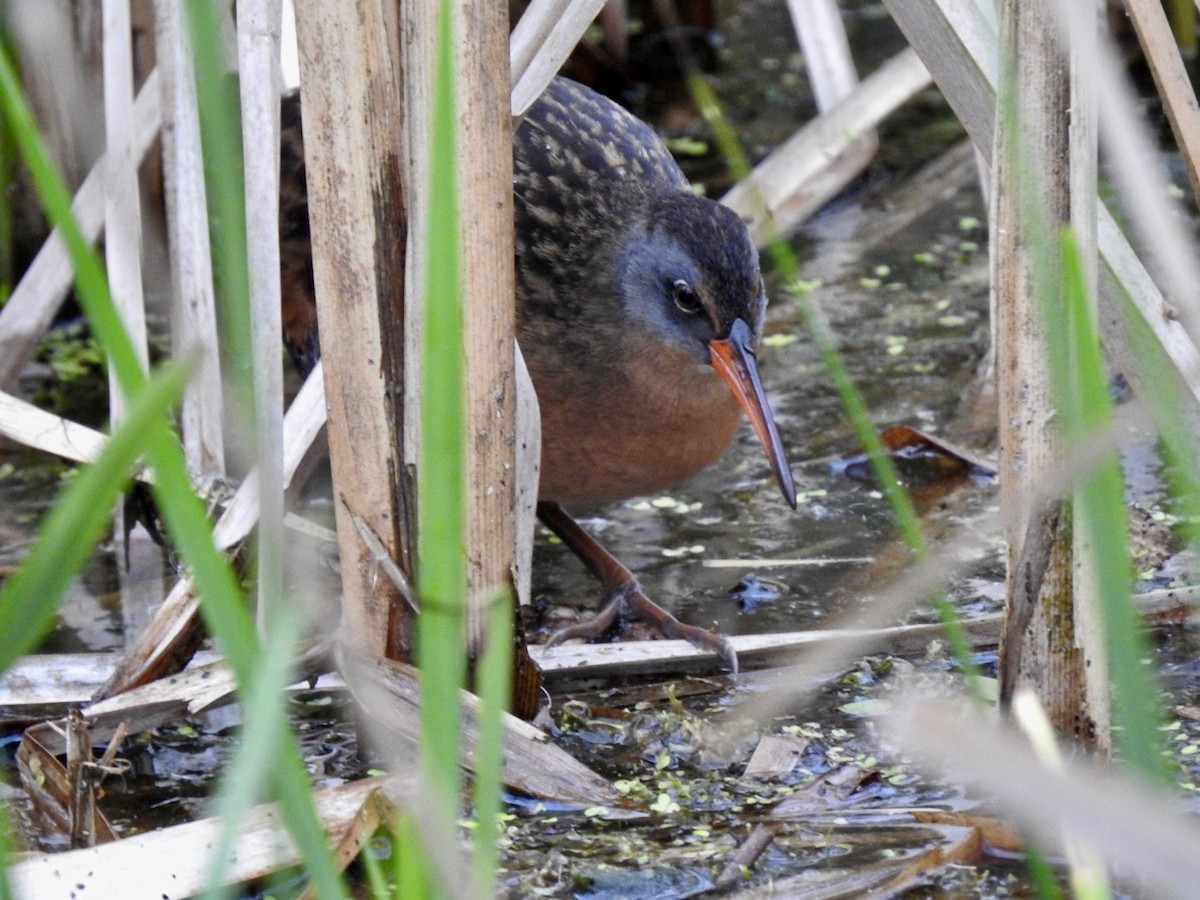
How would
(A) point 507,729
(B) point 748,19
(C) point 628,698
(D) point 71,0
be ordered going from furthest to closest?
(B) point 748,19, (D) point 71,0, (C) point 628,698, (A) point 507,729

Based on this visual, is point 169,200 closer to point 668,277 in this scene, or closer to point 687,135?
point 668,277

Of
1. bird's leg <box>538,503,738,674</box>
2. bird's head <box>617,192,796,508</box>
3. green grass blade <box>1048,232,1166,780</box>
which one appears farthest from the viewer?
bird's head <box>617,192,796,508</box>

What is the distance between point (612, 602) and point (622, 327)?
586mm

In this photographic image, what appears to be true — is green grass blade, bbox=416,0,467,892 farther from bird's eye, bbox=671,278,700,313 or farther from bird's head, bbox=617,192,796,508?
bird's eye, bbox=671,278,700,313

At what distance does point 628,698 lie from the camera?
3.06 m

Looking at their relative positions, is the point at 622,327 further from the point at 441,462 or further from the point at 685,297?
the point at 441,462

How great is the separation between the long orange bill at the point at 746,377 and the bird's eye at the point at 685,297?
84 mm

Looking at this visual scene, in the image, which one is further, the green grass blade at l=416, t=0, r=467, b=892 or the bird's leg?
the bird's leg

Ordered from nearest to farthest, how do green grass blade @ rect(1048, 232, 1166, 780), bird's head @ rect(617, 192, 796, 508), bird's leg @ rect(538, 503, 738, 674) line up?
green grass blade @ rect(1048, 232, 1166, 780), bird's leg @ rect(538, 503, 738, 674), bird's head @ rect(617, 192, 796, 508)

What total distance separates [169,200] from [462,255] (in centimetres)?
152

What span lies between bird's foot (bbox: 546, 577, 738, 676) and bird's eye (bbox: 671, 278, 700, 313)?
1.92ft

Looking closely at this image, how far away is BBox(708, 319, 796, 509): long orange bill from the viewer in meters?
3.16

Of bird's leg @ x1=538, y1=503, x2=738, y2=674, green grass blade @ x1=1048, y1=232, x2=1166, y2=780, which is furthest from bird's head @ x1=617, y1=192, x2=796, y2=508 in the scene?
green grass blade @ x1=1048, y1=232, x2=1166, y2=780

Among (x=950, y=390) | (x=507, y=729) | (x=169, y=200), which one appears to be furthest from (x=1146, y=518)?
(x=169, y=200)
